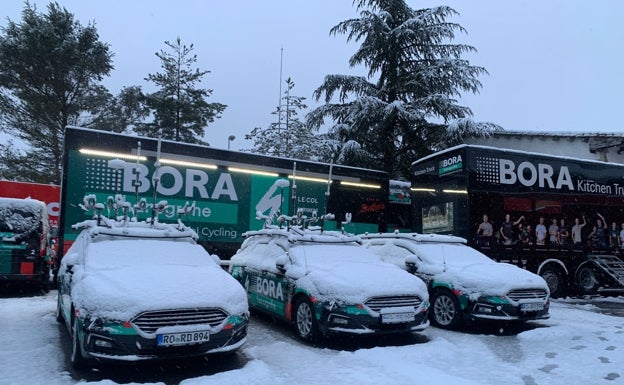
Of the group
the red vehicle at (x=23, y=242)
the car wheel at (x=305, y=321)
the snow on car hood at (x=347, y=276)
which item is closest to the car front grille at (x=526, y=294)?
the snow on car hood at (x=347, y=276)

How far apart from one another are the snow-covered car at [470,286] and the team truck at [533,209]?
263 centimetres

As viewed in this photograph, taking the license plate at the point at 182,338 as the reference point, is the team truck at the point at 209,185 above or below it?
above

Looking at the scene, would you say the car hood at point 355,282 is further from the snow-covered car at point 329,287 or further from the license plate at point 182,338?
the license plate at point 182,338

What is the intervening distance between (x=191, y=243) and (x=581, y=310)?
8421 mm

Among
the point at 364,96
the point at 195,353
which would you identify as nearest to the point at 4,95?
the point at 364,96

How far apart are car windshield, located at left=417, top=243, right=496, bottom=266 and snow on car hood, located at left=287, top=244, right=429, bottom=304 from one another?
1410 millimetres

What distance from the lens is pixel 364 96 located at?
22000mm

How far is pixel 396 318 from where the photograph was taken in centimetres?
699

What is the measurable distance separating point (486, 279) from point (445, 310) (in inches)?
34.9

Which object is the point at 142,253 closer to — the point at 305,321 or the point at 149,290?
the point at 149,290

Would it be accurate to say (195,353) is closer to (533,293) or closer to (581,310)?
(533,293)

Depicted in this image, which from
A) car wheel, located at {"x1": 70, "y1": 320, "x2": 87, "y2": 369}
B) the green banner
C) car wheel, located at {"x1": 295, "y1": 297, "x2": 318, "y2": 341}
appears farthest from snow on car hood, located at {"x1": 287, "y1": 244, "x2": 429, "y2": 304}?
car wheel, located at {"x1": 70, "y1": 320, "x2": 87, "y2": 369}

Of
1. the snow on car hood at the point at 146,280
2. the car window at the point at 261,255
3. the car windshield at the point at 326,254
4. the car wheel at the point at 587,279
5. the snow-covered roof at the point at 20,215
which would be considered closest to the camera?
the snow on car hood at the point at 146,280

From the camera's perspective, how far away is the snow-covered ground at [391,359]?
18.0ft
